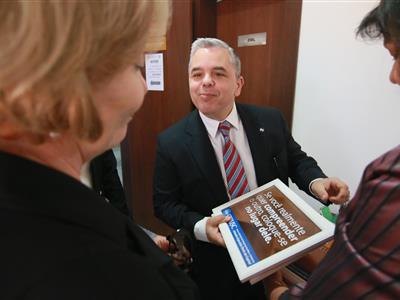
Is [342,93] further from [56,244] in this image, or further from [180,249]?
[56,244]

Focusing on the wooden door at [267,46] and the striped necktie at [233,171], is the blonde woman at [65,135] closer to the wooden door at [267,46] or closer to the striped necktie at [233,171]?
the striped necktie at [233,171]

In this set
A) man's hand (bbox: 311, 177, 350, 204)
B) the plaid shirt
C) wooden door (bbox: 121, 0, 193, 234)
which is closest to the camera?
the plaid shirt

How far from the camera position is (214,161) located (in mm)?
1208

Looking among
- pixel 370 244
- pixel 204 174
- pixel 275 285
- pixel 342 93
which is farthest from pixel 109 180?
pixel 342 93

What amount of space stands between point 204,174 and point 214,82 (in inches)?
16.6

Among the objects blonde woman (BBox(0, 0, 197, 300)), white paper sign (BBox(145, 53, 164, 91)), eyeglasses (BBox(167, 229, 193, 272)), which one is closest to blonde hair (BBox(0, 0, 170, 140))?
blonde woman (BBox(0, 0, 197, 300))

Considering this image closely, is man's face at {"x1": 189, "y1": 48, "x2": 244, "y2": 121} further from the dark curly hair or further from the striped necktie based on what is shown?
the dark curly hair

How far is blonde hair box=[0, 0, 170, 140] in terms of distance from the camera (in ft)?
0.92

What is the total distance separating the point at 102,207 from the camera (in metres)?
0.39

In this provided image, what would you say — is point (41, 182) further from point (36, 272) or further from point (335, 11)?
point (335, 11)

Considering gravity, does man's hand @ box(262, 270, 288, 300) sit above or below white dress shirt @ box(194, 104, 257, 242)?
below

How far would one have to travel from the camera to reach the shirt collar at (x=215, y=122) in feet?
4.12

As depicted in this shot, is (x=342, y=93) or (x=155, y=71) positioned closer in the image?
(x=342, y=93)

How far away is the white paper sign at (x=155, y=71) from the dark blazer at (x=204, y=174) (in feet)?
2.50
